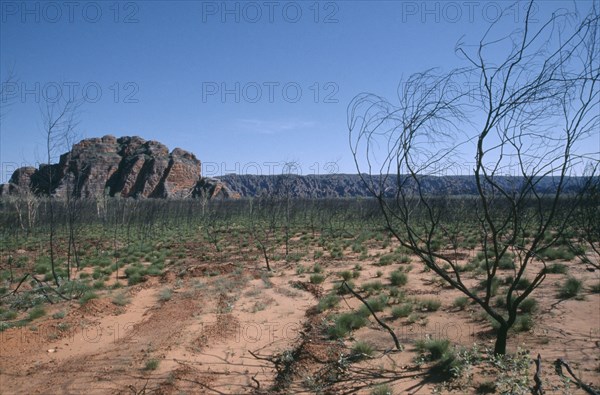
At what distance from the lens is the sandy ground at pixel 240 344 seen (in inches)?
190

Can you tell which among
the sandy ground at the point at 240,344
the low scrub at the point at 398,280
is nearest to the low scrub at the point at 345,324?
the sandy ground at the point at 240,344

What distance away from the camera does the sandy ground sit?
483cm

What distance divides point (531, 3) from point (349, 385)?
496cm

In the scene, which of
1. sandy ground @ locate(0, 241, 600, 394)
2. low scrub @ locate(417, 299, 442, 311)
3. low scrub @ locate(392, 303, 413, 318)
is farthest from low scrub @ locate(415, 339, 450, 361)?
low scrub @ locate(417, 299, 442, 311)

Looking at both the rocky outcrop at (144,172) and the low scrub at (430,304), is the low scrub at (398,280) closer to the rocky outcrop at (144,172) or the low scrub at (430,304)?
the low scrub at (430,304)

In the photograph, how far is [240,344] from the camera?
648 centimetres

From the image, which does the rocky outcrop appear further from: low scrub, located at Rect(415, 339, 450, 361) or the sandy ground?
low scrub, located at Rect(415, 339, 450, 361)

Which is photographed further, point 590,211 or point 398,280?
point 398,280

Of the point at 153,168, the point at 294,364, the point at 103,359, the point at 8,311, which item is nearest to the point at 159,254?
the point at 8,311

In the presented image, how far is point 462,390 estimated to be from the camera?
13.8 feet

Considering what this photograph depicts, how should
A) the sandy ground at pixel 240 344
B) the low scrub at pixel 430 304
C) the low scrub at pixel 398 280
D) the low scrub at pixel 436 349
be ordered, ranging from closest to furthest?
the sandy ground at pixel 240 344 → the low scrub at pixel 436 349 → the low scrub at pixel 430 304 → the low scrub at pixel 398 280

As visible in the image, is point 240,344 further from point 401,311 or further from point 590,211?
point 590,211

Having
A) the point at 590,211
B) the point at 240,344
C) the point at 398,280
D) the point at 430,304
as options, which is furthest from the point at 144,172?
the point at 590,211

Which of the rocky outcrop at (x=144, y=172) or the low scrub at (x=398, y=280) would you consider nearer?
the low scrub at (x=398, y=280)
